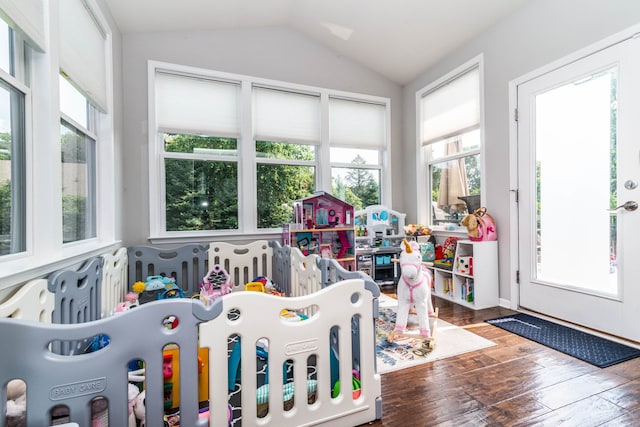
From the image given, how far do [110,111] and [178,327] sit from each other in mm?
2127

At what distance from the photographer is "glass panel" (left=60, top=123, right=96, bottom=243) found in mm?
1726

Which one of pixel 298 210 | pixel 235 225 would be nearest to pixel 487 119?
pixel 298 210

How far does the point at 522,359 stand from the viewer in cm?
178

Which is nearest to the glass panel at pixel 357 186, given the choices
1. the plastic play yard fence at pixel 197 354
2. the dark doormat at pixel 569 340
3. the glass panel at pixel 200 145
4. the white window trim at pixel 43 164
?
the glass panel at pixel 200 145

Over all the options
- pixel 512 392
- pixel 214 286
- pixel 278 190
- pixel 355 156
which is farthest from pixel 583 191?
pixel 214 286

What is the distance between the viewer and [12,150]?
49.8 inches

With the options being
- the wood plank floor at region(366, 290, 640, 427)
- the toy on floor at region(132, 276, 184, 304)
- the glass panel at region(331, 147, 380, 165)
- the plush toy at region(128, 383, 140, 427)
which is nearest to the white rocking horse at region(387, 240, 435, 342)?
the wood plank floor at region(366, 290, 640, 427)

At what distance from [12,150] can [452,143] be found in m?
3.49

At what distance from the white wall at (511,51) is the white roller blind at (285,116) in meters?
1.59

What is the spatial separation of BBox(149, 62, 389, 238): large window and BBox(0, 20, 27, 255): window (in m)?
1.52

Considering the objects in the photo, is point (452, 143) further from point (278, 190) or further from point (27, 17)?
point (27, 17)

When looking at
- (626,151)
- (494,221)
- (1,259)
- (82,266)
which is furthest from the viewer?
(494,221)

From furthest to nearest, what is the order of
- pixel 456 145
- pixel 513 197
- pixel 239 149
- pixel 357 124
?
pixel 357 124
pixel 456 145
pixel 239 149
pixel 513 197

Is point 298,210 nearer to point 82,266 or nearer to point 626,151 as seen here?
point 82,266
